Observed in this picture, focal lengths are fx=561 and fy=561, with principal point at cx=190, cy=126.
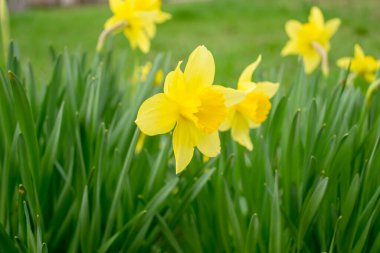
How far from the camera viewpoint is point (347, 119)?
1.32 m

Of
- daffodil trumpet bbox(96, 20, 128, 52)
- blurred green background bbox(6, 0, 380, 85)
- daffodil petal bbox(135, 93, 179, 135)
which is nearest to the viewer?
daffodil petal bbox(135, 93, 179, 135)

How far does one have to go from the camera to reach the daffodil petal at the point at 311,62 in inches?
65.4

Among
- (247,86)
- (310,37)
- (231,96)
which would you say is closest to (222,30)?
(310,37)

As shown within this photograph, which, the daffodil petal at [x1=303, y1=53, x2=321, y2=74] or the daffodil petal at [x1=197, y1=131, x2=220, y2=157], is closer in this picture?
the daffodil petal at [x1=197, y1=131, x2=220, y2=157]

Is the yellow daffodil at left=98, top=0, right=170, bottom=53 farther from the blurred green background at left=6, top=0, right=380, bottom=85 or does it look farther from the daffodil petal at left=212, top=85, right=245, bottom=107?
the blurred green background at left=6, top=0, right=380, bottom=85

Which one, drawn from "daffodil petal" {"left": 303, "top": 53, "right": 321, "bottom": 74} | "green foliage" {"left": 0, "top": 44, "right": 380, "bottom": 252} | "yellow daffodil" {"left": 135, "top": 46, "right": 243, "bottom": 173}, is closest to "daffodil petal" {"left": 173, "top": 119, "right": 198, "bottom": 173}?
"yellow daffodil" {"left": 135, "top": 46, "right": 243, "bottom": 173}

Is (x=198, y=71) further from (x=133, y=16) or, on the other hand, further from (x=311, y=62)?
(x=311, y=62)

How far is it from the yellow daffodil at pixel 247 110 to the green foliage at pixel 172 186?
0.04 m

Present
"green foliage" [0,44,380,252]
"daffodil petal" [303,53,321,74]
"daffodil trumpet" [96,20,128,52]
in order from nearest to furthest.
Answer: "green foliage" [0,44,380,252] → "daffodil trumpet" [96,20,128,52] → "daffodil petal" [303,53,321,74]

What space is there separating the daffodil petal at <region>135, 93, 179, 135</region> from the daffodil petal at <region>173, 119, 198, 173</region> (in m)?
0.02

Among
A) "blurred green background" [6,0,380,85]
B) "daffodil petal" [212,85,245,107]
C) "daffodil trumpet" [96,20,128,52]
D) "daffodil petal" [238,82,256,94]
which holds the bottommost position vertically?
"blurred green background" [6,0,380,85]

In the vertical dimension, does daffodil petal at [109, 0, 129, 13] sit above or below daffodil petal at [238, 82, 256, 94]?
above

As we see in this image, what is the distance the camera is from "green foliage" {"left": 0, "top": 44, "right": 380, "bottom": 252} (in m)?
1.04

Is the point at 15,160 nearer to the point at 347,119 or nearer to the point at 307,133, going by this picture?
the point at 307,133
